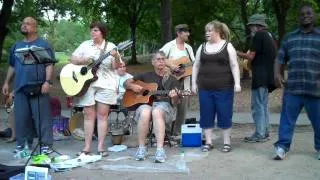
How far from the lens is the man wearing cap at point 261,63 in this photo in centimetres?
773

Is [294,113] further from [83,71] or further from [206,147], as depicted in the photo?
[83,71]

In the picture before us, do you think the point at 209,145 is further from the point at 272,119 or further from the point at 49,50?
the point at 272,119

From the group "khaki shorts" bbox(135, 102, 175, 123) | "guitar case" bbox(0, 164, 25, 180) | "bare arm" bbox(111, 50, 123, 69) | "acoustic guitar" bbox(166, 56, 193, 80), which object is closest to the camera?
"guitar case" bbox(0, 164, 25, 180)

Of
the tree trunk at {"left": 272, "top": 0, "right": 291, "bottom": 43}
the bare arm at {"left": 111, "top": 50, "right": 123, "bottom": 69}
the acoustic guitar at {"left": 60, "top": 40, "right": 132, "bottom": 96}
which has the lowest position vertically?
the acoustic guitar at {"left": 60, "top": 40, "right": 132, "bottom": 96}

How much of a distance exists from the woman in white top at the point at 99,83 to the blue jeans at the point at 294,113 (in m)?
2.23

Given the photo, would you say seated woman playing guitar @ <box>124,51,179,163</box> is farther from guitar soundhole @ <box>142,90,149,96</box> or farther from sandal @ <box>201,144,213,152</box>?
sandal @ <box>201,144,213,152</box>

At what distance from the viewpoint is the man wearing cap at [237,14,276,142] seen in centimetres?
773

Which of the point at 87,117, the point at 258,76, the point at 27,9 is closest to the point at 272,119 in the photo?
the point at 258,76

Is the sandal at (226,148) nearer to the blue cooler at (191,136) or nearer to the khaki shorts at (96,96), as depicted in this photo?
the blue cooler at (191,136)

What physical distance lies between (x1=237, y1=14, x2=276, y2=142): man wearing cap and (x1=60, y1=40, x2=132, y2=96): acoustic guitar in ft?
6.35

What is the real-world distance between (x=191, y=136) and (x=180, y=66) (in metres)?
1.11

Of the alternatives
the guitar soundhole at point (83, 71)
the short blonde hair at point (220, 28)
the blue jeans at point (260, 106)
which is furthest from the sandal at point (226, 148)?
the guitar soundhole at point (83, 71)

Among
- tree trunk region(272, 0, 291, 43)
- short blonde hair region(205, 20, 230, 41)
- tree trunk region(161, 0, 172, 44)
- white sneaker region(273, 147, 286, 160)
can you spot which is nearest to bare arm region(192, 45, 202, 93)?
short blonde hair region(205, 20, 230, 41)

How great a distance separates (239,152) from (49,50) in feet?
9.50
